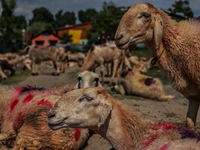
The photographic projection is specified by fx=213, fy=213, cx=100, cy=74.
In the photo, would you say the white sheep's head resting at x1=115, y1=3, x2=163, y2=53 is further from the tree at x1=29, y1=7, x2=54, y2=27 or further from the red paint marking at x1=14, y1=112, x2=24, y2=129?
the tree at x1=29, y1=7, x2=54, y2=27

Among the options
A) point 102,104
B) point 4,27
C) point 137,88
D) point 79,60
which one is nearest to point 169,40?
point 102,104

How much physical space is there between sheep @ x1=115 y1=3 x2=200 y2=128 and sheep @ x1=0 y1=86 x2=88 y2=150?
2.00 m

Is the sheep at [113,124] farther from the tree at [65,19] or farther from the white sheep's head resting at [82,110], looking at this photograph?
the tree at [65,19]

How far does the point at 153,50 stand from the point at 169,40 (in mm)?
327

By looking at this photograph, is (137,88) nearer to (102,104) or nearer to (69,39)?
(102,104)

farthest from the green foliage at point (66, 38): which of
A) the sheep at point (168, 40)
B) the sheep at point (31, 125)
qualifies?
the sheep at point (168, 40)

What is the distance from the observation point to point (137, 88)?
999cm

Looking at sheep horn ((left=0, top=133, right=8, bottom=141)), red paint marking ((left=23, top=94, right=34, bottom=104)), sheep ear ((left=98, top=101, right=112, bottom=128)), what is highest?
sheep ear ((left=98, top=101, right=112, bottom=128))

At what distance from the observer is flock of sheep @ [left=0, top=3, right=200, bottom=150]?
2.86 metres

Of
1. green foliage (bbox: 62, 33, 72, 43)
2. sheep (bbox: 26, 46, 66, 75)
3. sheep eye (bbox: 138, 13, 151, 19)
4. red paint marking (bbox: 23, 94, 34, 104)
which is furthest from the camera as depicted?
green foliage (bbox: 62, 33, 72, 43)

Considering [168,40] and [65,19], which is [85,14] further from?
[168,40]

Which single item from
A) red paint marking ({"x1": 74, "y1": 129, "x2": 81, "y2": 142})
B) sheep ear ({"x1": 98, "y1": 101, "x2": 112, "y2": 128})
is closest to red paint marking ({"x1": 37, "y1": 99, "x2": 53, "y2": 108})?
red paint marking ({"x1": 74, "y1": 129, "x2": 81, "y2": 142})

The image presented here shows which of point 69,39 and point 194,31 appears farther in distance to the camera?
point 69,39

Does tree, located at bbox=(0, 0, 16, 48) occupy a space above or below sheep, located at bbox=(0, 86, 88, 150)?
above
